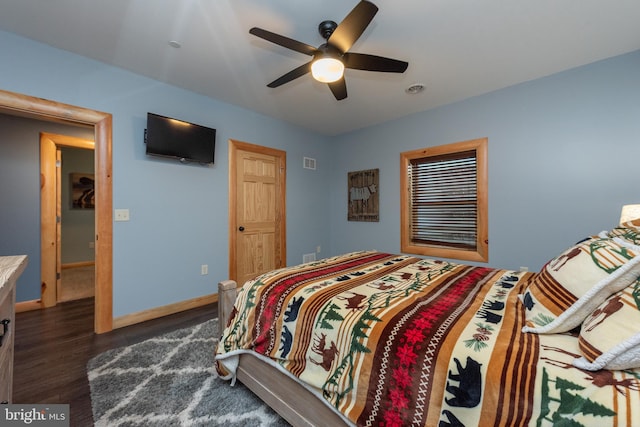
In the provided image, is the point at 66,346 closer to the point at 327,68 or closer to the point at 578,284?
the point at 327,68

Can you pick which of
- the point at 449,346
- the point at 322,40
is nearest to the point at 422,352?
the point at 449,346

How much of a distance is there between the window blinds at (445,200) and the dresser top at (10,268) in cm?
371

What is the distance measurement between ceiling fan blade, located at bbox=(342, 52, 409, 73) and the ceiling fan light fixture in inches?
3.4

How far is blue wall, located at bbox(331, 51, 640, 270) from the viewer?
2.36 metres

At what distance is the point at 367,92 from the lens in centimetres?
305

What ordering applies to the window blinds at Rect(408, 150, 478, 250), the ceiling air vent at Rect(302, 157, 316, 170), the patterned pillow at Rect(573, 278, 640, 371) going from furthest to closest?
the ceiling air vent at Rect(302, 157, 316, 170) < the window blinds at Rect(408, 150, 478, 250) < the patterned pillow at Rect(573, 278, 640, 371)

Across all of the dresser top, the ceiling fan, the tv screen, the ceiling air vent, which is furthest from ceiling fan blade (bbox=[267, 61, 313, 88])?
the ceiling air vent

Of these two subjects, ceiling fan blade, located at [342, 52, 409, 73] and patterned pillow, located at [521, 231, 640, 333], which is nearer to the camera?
patterned pillow, located at [521, 231, 640, 333]

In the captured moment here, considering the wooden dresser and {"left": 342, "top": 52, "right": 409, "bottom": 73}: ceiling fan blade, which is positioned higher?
{"left": 342, "top": 52, "right": 409, "bottom": 73}: ceiling fan blade

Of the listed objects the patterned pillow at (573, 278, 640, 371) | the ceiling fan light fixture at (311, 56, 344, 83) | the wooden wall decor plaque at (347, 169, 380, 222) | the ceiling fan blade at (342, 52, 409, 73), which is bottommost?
the patterned pillow at (573, 278, 640, 371)

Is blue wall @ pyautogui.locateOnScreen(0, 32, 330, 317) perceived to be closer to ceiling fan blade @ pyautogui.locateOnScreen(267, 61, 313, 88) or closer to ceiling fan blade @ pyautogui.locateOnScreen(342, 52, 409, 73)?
ceiling fan blade @ pyautogui.locateOnScreen(267, 61, 313, 88)

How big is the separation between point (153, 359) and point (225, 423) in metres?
0.95

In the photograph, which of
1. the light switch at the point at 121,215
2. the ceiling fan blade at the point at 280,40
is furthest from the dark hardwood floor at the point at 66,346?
the ceiling fan blade at the point at 280,40

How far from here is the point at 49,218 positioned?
3.12 meters
